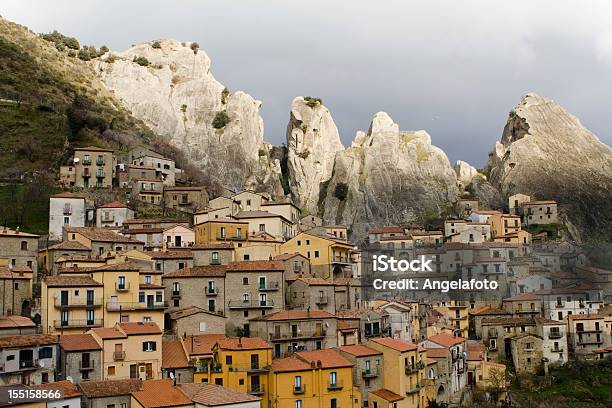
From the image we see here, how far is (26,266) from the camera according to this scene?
52781 millimetres

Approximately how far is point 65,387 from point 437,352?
27.6 metres

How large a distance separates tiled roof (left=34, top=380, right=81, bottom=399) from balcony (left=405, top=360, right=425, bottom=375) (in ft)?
69.2

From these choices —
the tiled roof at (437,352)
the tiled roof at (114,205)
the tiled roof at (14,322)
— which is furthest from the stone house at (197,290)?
the tiled roof at (114,205)

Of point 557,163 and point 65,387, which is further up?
point 557,163

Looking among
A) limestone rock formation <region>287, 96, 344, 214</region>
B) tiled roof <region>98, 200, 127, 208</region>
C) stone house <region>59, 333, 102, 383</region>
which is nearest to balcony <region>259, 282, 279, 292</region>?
stone house <region>59, 333, 102, 383</region>

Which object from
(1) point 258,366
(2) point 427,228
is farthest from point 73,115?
(1) point 258,366

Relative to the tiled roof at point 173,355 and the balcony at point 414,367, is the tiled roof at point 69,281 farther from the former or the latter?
the balcony at point 414,367

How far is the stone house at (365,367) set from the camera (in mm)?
46906

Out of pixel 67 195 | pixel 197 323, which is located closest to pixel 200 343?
pixel 197 323

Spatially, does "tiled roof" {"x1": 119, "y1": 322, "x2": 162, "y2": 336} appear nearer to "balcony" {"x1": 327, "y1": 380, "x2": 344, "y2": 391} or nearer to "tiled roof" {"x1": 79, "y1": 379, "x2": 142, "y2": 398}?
"tiled roof" {"x1": 79, "y1": 379, "x2": 142, "y2": 398}

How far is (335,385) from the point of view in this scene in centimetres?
4500

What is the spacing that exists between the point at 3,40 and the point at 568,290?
87836 millimetres

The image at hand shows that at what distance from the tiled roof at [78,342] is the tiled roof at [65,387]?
3.10m

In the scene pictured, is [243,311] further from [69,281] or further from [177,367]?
[69,281]
